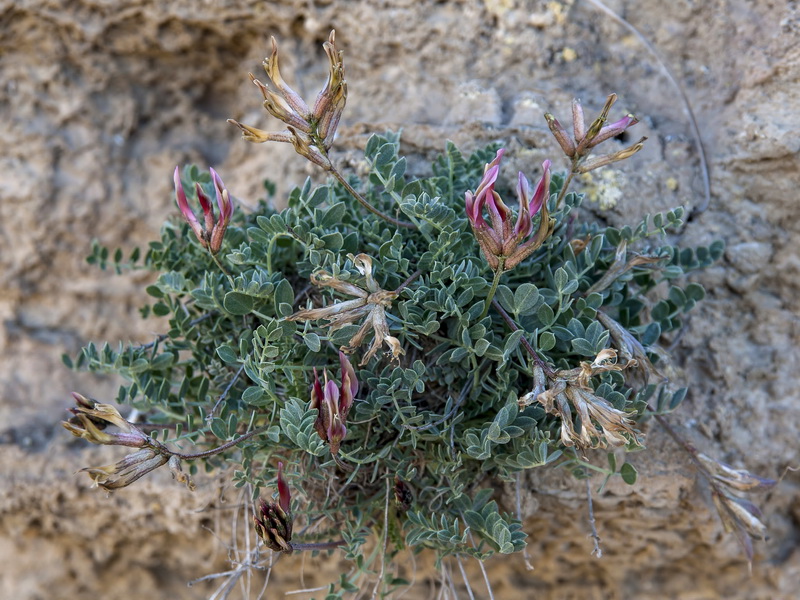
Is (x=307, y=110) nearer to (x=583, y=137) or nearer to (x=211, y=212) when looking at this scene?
(x=211, y=212)

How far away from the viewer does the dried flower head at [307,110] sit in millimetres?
1297

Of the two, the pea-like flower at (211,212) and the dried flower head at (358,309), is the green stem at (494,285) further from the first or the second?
the pea-like flower at (211,212)

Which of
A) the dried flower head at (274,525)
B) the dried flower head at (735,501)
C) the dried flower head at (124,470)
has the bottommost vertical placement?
the dried flower head at (735,501)

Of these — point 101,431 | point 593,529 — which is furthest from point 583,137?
point 101,431

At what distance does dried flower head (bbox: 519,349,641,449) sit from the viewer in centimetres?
120

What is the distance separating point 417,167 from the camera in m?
1.90

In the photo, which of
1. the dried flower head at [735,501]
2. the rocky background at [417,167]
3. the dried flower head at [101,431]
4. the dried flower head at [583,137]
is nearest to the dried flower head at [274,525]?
the dried flower head at [101,431]

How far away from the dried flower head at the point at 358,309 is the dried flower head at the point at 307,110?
238 millimetres

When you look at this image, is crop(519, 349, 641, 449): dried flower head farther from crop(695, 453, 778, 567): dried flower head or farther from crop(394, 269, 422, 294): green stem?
crop(695, 453, 778, 567): dried flower head

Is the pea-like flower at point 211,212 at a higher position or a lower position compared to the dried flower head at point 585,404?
higher

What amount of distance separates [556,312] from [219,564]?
128 cm

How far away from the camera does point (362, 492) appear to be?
160cm

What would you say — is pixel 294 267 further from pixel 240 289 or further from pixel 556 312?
pixel 556 312

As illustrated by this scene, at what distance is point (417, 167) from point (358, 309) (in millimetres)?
730
